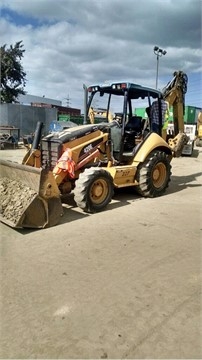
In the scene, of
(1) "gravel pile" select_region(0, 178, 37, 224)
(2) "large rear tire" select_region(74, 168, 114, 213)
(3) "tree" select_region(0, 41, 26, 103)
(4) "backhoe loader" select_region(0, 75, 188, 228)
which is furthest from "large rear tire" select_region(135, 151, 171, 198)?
(3) "tree" select_region(0, 41, 26, 103)

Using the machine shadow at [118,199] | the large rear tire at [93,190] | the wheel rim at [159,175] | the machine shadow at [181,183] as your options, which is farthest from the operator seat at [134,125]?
the large rear tire at [93,190]

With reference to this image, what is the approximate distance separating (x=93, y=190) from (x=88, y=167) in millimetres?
785

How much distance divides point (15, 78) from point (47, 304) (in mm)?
34798

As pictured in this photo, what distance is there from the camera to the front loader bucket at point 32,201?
16.9 ft

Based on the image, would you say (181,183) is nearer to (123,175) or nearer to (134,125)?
(134,125)

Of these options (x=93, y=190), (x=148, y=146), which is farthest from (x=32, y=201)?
(x=148, y=146)

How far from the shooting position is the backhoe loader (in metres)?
5.34

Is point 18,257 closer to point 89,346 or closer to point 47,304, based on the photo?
point 47,304

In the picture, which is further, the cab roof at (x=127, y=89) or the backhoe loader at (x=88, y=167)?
the cab roof at (x=127, y=89)

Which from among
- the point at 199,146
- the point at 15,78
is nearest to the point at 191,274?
the point at 199,146

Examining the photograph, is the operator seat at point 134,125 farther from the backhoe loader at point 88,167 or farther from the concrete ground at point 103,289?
the concrete ground at point 103,289

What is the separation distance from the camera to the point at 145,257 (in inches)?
174

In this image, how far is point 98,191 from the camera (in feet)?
20.8

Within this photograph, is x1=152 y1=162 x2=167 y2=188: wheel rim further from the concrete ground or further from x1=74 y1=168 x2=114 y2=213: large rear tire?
the concrete ground
